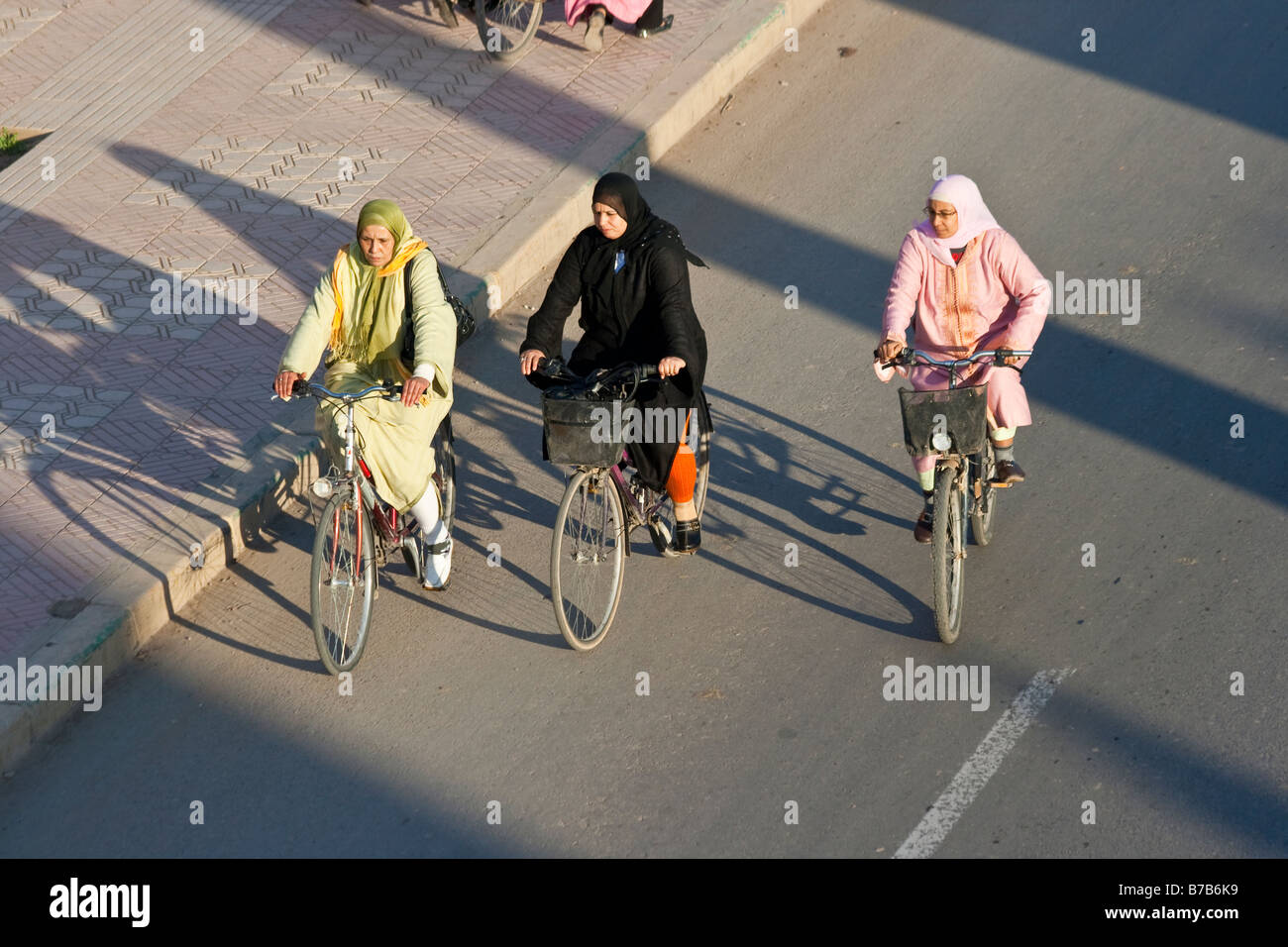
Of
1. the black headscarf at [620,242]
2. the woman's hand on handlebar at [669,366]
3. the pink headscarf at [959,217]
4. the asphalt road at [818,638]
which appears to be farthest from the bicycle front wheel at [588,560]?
the pink headscarf at [959,217]

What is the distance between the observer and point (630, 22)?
39.4 feet

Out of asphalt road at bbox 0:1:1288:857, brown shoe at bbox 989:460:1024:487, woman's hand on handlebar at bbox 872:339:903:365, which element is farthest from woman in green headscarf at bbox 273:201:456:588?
brown shoe at bbox 989:460:1024:487

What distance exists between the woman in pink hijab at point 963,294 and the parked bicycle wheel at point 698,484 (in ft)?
2.89

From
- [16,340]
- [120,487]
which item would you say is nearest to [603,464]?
[120,487]

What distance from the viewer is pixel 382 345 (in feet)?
23.3

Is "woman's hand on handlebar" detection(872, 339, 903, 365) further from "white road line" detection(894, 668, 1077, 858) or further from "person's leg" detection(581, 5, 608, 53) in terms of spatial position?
"person's leg" detection(581, 5, 608, 53)

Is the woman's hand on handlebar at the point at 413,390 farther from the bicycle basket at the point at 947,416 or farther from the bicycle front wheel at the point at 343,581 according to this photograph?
the bicycle basket at the point at 947,416

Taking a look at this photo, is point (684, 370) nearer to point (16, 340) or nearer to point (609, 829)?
point (609, 829)

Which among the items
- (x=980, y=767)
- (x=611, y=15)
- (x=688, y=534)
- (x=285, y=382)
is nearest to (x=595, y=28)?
(x=611, y=15)

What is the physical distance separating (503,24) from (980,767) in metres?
7.78

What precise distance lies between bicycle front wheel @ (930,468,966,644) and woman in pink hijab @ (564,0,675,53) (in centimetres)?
612

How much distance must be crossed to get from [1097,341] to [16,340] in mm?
6086

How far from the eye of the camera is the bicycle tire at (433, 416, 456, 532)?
24.9ft

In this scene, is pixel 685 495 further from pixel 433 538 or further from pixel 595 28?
pixel 595 28
